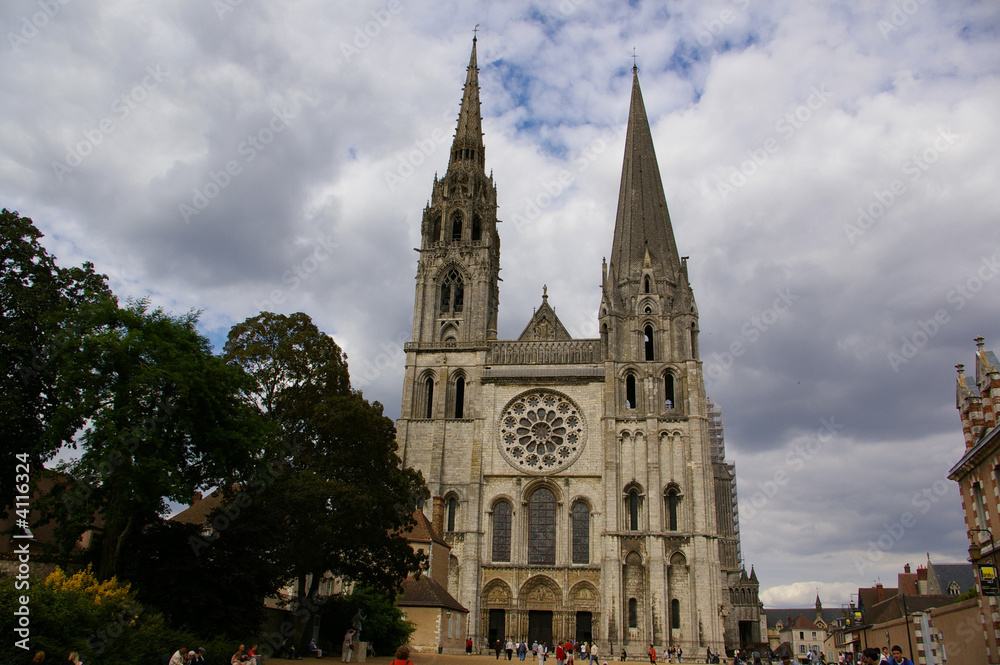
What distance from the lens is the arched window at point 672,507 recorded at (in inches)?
1492

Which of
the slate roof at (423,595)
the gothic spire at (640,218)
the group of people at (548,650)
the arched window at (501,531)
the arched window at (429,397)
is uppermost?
the gothic spire at (640,218)

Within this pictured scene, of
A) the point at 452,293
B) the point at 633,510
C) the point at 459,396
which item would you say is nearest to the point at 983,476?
the point at 633,510

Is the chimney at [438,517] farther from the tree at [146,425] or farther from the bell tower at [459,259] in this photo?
the tree at [146,425]

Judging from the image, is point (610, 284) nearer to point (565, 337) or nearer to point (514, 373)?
point (565, 337)

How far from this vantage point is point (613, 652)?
114 feet

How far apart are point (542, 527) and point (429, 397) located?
9.73m

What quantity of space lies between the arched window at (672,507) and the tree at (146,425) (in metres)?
24.4

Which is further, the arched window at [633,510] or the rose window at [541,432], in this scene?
the rose window at [541,432]

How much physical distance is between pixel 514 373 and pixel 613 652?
1528 centimetres

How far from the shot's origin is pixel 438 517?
124 feet

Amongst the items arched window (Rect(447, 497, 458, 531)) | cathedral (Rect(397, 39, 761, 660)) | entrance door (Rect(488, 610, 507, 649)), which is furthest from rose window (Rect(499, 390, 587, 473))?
entrance door (Rect(488, 610, 507, 649))

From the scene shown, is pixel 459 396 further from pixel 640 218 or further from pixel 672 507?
pixel 640 218

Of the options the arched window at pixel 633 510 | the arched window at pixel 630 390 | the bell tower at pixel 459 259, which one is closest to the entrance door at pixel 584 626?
the arched window at pixel 633 510

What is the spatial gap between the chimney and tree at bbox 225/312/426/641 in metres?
13.1
